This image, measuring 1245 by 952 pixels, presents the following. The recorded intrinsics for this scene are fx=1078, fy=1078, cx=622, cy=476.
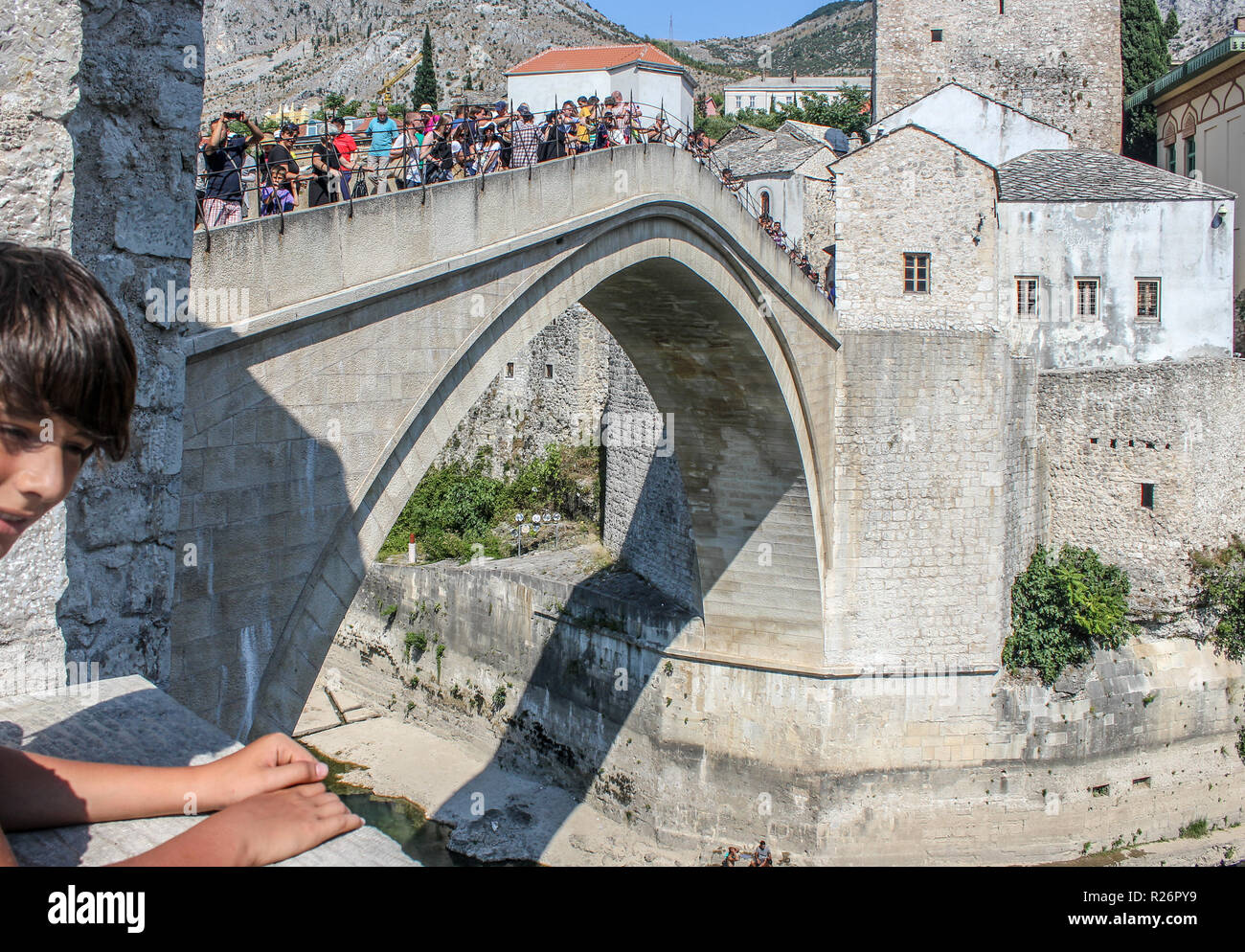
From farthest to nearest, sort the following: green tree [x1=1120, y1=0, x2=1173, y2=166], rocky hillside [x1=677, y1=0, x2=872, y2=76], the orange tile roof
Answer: rocky hillside [x1=677, y1=0, x2=872, y2=76], the orange tile roof, green tree [x1=1120, y1=0, x2=1173, y2=166]

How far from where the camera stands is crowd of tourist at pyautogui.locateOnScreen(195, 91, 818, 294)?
6.52 m

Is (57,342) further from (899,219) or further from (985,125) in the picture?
(985,125)

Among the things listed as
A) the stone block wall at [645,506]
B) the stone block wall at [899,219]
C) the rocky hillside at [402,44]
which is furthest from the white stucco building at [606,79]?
the rocky hillside at [402,44]

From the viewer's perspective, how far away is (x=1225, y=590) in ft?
53.6

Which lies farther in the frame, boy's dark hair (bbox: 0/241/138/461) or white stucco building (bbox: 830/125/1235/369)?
white stucco building (bbox: 830/125/1235/369)

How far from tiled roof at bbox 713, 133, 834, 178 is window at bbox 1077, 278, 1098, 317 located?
348 inches

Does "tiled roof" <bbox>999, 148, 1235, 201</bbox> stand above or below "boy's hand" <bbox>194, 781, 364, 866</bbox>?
above

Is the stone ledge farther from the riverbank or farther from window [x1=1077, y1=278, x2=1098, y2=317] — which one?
window [x1=1077, y1=278, x2=1098, y2=317]

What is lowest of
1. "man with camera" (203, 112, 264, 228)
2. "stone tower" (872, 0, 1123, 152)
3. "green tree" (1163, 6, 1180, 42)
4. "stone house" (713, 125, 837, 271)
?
"man with camera" (203, 112, 264, 228)

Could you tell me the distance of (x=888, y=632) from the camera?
50.1 feet

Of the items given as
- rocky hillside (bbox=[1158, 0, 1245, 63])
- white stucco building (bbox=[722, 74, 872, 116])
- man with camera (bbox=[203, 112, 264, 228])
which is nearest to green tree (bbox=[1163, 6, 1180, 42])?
rocky hillside (bbox=[1158, 0, 1245, 63])

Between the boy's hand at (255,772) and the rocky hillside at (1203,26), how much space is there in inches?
1507

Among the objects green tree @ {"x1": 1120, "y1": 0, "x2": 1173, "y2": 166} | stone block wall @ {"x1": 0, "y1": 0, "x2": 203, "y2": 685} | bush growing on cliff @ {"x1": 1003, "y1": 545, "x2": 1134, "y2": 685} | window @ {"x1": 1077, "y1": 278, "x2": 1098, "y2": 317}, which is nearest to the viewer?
stone block wall @ {"x1": 0, "y1": 0, "x2": 203, "y2": 685}

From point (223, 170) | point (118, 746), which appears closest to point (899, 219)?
point (223, 170)
